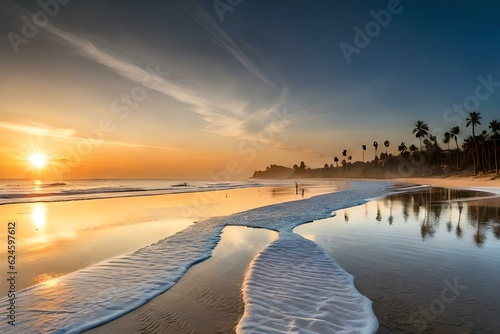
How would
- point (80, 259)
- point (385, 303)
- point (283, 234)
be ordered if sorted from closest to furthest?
point (385, 303) < point (80, 259) < point (283, 234)

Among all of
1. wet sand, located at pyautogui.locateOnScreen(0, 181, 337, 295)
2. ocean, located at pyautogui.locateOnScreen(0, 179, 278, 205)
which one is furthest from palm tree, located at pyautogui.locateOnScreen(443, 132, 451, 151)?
wet sand, located at pyautogui.locateOnScreen(0, 181, 337, 295)

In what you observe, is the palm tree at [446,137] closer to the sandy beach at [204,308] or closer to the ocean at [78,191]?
the ocean at [78,191]

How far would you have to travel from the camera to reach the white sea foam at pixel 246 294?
5.10 metres

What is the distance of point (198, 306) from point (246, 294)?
1.11 meters

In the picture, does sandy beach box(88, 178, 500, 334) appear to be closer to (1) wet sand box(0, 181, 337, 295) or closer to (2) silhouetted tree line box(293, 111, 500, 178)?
(1) wet sand box(0, 181, 337, 295)

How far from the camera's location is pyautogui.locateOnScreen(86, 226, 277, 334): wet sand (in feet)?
16.4

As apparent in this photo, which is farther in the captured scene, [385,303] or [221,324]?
[385,303]

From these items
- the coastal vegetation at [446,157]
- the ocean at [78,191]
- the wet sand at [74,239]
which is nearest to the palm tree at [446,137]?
the coastal vegetation at [446,157]

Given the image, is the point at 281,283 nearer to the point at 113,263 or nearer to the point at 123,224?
the point at 113,263

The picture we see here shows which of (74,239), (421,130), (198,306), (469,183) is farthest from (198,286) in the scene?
(421,130)

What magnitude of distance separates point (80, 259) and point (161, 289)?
4458mm

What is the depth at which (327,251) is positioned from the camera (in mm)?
9820

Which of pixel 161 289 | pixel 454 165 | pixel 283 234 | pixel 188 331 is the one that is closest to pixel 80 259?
pixel 161 289

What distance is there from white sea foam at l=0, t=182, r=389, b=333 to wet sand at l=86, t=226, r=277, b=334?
257 millimetres
